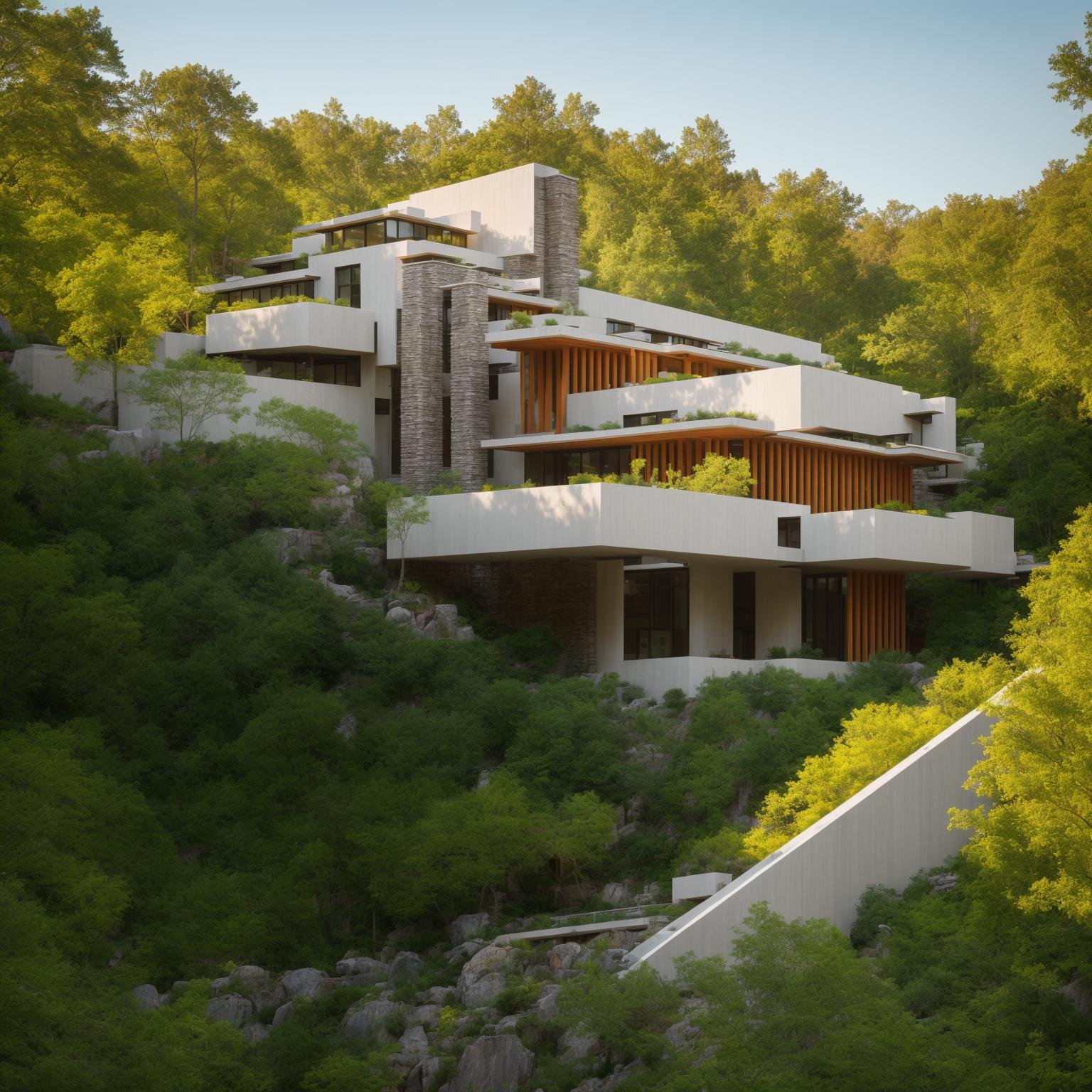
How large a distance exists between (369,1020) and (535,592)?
18.1 metres

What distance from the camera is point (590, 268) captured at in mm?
77125

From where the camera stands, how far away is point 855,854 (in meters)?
26.7

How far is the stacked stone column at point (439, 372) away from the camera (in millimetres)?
44031

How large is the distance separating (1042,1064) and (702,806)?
37.0 feet

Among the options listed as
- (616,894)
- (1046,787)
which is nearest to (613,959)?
(616,894)

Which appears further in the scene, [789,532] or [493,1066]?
[789,532]

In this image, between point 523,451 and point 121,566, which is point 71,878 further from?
point 523,451

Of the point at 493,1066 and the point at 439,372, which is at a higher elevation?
the point at 439,372

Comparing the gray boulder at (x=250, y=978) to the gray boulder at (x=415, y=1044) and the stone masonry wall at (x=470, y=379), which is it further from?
the stone masonry wall at (x=470, y=379)

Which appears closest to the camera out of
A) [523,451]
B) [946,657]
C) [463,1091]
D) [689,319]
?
[463,1091]

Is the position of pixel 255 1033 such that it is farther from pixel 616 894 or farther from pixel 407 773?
pixel 407 773

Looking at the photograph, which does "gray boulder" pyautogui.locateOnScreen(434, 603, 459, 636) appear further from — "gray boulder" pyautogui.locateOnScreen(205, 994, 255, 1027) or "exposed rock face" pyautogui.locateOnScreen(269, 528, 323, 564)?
"gray boulder" pyautogui.locateOnScreen(205, 994, 255, 1027)

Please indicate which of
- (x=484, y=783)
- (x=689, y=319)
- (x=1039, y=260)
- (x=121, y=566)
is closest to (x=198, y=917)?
(x=484, y=783)

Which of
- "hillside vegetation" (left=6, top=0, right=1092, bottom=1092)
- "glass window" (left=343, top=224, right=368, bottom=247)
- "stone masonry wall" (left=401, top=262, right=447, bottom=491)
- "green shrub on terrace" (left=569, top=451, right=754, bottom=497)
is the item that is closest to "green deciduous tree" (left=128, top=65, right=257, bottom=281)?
"hillside vegetation" (left=6, top=0, right=1092, bottom=1092)
